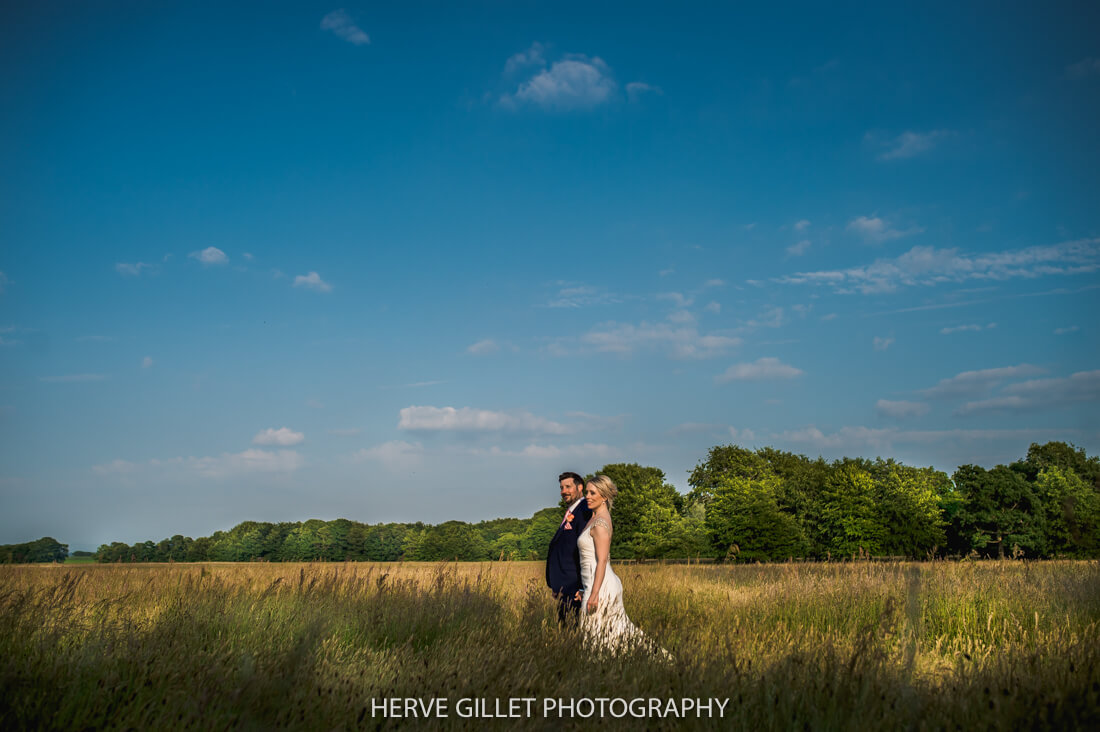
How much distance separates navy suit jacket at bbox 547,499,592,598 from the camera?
23.1 feet

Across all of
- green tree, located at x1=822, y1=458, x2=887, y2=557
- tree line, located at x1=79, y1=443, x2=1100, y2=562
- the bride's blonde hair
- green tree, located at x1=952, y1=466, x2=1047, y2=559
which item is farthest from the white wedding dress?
green tree, located at x1=822, y1=458, x2=887, y2=557

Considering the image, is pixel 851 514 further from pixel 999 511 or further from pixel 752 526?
pixel 752 526

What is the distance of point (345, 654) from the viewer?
5.44 m

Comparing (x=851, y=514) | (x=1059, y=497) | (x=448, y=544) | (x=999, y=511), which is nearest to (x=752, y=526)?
(x=851, y=514)

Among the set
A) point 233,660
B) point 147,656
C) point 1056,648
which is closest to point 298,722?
point 233,660

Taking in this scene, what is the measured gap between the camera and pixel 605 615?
6.34 m

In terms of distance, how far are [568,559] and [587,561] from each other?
0.74 ft

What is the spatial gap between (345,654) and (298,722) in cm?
213

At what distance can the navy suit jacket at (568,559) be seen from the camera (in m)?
7.04

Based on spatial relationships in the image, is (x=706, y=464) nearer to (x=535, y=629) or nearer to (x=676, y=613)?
(x=676, y=613)

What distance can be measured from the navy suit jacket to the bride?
7 centimetres

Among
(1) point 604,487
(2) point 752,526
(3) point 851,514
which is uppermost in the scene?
(1) point 604,487

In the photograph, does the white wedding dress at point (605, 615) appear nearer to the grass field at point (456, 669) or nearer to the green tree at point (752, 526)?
the grass field at point (456, 669)

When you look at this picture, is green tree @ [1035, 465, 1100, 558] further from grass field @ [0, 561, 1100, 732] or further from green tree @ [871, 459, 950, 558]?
grass field @ [0, 561, 1100, 732]
